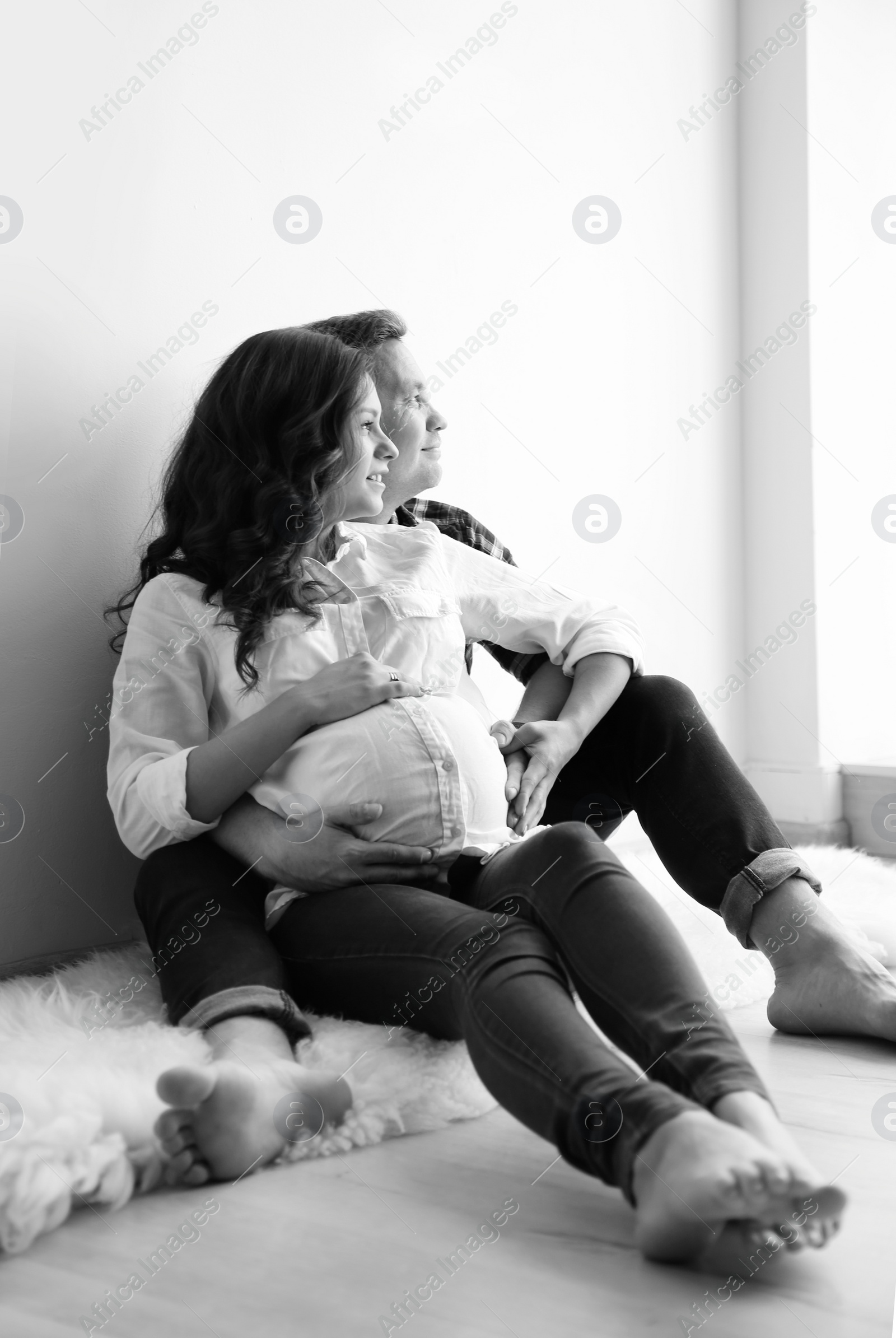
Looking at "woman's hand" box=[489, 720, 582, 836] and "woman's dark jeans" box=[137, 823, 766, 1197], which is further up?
"woman's hand" box=[489, 720, 582, 836]

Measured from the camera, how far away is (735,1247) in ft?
2.18

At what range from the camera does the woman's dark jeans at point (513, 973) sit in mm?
733

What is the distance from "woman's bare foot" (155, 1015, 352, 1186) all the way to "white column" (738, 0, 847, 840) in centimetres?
183

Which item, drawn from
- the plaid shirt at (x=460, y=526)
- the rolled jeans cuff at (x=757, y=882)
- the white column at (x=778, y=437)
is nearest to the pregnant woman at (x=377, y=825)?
the plaid shirt at (x=460, y=526)

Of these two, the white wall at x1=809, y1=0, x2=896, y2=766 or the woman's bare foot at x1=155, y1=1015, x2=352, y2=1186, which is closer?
the woman's bare foot at x1=155, y1=1015, x2=352, y2=1186

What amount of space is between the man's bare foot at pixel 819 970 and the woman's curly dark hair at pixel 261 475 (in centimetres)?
56

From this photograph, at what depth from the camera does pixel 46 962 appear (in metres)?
1.31

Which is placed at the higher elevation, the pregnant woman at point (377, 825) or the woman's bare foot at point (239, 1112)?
the pregnant woman at point (377, 825)

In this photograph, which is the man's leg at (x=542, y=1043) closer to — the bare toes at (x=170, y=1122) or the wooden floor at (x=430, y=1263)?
the wooden floor at (x=430, y=1263)

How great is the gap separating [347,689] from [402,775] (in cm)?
10

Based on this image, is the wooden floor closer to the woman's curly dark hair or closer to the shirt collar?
the woman's curly dark hair

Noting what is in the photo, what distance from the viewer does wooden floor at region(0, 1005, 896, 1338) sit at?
0.65 m

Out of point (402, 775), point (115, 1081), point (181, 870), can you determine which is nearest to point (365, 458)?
point (402, 775)

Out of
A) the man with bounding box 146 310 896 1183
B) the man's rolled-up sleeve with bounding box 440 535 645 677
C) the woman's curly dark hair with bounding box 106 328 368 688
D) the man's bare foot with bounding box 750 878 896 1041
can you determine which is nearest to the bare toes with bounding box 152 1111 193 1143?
the man with bounding box 146 310 896 1183
